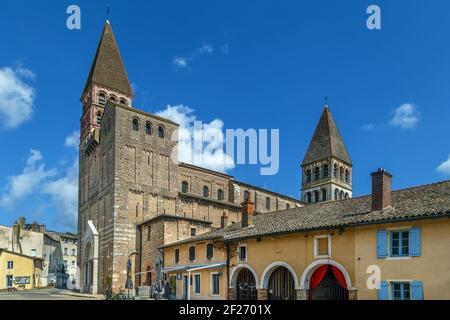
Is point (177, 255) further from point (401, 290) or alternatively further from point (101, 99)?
point (101, 99)

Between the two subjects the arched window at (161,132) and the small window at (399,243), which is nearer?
the small window at (399,243)

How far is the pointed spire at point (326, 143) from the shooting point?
7450 cm

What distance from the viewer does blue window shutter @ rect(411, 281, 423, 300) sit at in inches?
788

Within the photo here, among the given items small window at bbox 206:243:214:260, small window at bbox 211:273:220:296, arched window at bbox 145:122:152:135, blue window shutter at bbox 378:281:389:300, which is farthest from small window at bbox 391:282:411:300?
arched window at bbox 145:122:152:135

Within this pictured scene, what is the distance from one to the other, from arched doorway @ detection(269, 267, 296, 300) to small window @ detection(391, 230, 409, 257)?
6.41 metres

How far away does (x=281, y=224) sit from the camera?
92.0 ft

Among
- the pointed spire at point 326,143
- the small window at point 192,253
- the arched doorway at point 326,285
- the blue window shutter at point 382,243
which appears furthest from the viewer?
the pointed spire at point 326,143

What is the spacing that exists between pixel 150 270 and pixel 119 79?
28.0 meters

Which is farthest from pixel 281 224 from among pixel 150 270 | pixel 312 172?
pixel 312 172

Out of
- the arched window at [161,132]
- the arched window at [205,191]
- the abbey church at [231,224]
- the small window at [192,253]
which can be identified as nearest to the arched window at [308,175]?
the abbey church at [231,224]

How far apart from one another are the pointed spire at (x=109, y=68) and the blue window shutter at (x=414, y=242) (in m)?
45.7

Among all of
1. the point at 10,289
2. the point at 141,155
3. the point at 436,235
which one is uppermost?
the point at 141,155

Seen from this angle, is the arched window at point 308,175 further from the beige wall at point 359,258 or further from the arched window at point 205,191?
the beige wall at point 359,258

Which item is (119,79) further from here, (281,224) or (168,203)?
(281,224)
